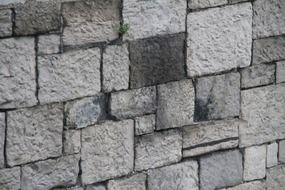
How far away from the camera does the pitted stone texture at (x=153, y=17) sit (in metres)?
4.34

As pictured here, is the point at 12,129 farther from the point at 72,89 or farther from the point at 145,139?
the point at 145,139

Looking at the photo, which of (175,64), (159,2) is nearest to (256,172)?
(175,64)

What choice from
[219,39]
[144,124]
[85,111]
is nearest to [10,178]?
[85,111]

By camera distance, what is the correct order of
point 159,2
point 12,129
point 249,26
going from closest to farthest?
1. point 12,129
2. point 159,2
3. point 249,26

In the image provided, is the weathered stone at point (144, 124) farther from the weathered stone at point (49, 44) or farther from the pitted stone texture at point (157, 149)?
the weathered stone at point (49, 44)

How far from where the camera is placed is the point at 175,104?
464cm

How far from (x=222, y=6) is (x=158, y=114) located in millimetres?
752

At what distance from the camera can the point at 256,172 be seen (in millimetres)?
5105

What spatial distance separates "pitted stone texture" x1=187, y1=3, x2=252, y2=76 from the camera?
4.61 meters

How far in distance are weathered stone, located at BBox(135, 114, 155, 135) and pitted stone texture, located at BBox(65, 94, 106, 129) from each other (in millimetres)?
228

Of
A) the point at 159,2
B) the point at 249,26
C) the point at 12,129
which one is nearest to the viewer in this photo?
the point at 12,129

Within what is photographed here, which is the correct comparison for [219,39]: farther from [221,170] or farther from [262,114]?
[221,170]

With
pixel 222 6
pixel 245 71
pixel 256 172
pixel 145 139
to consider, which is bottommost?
pixel 256 172

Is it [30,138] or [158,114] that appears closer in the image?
[30,138]
